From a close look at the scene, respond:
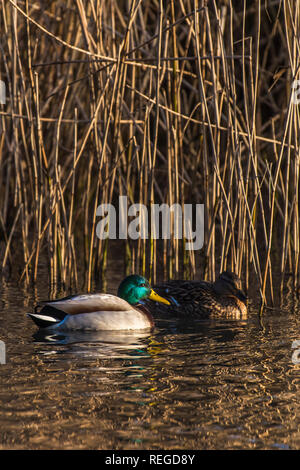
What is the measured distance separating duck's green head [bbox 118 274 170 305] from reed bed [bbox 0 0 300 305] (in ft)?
2.48

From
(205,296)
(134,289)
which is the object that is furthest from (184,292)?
(134,289)

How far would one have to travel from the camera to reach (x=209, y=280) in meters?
8.71

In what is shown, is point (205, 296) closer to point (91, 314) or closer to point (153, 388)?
point (91, 314)

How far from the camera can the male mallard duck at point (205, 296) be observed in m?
7.83

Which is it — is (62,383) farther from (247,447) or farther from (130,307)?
(130,307)

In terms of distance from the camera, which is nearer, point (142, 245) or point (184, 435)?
point (184, 435)

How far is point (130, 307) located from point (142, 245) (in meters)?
1.74

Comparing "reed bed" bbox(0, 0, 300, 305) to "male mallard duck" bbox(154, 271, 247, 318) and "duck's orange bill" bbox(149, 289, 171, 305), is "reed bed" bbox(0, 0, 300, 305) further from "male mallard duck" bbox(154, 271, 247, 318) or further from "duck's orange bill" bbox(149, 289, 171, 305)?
"duck's orange bill" bbox(149, 289, 171, 305)

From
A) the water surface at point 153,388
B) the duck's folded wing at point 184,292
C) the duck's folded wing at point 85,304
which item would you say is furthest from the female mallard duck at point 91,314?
the duck's folded wing at point 184,292

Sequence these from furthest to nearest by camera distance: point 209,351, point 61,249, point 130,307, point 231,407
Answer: point 61,249
point 130,307
point 209,351
point 231,407

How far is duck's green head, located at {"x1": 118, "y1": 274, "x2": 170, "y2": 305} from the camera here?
7613 mm

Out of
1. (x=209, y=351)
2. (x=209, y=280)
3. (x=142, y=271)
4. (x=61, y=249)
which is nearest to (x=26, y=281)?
(x=61, y=249)

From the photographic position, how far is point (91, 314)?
706 centimetres

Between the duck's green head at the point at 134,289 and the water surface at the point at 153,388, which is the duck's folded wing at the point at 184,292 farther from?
the water surface at the point at 153,388
